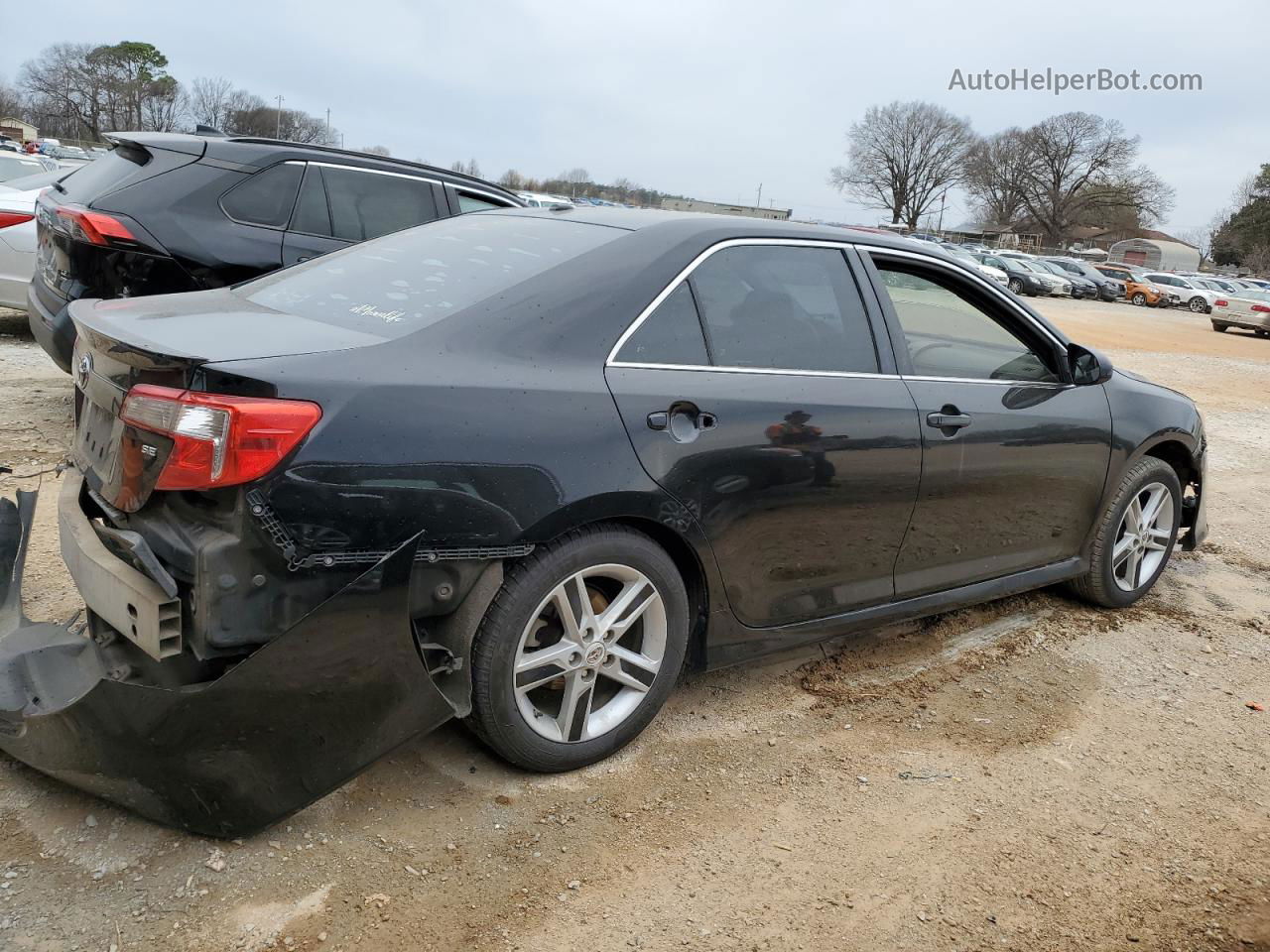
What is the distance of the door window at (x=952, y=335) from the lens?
369 centimetres

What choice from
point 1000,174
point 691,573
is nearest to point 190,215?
point 691,573

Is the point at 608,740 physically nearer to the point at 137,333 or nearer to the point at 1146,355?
the point at 137,333

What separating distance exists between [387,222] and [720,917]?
16.9ft

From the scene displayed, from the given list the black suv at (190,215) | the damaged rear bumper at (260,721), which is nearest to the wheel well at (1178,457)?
the damaged rear bumper at (260,721)

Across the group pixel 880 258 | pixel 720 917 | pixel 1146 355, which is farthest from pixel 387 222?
pixel 1146 355

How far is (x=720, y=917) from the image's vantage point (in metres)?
2.47

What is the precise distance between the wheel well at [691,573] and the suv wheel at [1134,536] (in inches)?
86.7

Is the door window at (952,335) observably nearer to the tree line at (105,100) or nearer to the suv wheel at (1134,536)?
the suv wheel at (1134,536)

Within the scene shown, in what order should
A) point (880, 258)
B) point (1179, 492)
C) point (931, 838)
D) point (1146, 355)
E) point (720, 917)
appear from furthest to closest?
point (1146, 355), point (1179, 492), point (880, 258), point (931, 838), point (720, 917)

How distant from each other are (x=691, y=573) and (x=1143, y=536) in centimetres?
270

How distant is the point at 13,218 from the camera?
7.79 meters

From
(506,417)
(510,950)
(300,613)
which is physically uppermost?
(506,417)

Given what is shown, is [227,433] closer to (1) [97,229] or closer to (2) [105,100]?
(1) [97,229]

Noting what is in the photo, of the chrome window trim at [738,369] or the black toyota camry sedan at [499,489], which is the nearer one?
the black toyota camry sedan at [499,489]
